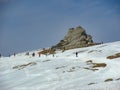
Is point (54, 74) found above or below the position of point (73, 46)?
below

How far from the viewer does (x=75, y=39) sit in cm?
15100

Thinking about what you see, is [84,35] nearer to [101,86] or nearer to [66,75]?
[66,75]

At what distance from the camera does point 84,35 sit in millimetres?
151125

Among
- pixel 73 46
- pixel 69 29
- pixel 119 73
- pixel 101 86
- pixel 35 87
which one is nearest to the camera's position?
pixel 101 86

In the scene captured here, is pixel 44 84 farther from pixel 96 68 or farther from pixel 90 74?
pixel 96 68

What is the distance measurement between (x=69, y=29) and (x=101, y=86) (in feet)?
375

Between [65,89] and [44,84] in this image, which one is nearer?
[65,89]

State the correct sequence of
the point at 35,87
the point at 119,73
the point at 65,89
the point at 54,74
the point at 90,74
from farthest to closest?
the point at 54,74
the point at 90,74
the point at 119,73
the point at 35,87
the point at 65,89

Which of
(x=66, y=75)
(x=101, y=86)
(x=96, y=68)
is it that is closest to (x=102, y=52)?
(x=96, y=68)

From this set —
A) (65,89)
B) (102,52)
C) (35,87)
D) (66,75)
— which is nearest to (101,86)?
(65,89)

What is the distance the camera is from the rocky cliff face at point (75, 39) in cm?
14744

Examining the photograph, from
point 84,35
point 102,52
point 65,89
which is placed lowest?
point 65,89

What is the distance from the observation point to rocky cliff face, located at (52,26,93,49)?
14744 centimetres

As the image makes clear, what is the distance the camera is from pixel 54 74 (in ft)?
236
